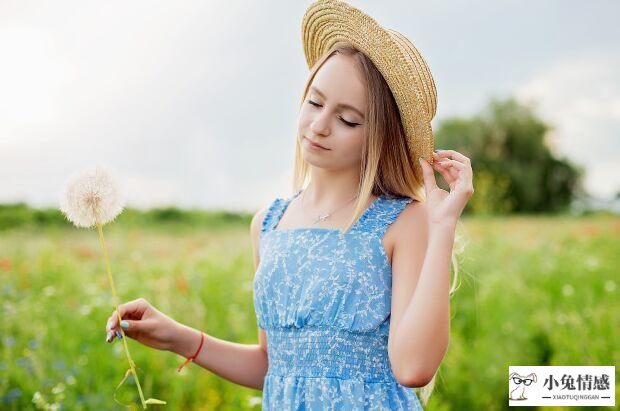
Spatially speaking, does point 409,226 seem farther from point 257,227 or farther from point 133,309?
point 133,309

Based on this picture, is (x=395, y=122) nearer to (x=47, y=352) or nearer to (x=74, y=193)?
(x=74, y=193)

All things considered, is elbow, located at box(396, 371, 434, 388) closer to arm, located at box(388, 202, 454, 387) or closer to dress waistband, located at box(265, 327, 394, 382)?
arm, located at box(388, 202, 454, 387)

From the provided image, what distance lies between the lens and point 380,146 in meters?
1.69

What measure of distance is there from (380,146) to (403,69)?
0.60ft

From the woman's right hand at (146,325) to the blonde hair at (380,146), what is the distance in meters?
0.50

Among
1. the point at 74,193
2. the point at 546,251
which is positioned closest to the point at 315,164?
the point at 74,193

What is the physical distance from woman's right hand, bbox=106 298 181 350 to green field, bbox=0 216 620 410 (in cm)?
74

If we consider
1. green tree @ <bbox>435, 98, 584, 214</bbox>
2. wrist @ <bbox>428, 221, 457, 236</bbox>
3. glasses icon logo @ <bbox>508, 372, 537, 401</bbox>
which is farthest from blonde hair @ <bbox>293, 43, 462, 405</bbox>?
green tree @ <bbox>435, 98, 584, 214</bbox>

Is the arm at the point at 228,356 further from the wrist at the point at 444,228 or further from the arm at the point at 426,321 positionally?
the wrist at the point at 444,228

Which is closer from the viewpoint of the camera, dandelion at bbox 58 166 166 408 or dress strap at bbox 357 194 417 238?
dandelion at bbox 58 166 166 408

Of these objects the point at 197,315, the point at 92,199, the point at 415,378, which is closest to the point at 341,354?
the point at 415,378

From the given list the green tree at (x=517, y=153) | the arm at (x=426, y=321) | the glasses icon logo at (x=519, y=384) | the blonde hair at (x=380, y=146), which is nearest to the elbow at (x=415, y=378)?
the arm at (x=426, y=321)

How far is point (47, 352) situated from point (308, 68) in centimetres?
189

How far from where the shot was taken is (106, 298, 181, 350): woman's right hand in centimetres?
171
